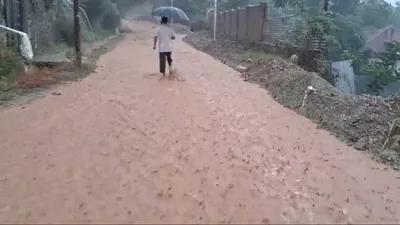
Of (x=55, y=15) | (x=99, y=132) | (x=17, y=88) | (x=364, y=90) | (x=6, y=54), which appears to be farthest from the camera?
(x=55, y=15)

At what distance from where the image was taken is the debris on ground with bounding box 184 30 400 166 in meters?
7.03

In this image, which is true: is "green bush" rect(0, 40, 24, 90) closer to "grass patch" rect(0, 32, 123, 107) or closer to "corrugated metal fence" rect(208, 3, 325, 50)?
"grass patch" rect(0, 32, 123, 107)

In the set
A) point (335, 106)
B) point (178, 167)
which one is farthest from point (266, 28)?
point (178, 167)

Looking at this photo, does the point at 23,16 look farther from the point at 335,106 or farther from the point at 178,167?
the point at 178,167

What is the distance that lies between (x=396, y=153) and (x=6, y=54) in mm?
7994

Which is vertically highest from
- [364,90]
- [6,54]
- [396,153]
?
[6,54]

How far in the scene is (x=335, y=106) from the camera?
841cm

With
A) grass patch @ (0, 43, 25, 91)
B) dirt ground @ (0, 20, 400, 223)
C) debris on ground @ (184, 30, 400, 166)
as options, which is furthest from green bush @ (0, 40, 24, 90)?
debris on ground @ (184, 30, 400, 166)

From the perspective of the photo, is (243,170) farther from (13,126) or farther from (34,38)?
(34,38)

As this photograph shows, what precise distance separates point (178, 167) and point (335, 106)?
4082 millimetres

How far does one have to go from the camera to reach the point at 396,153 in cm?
632

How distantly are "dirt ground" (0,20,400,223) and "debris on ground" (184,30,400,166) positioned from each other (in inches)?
13.3

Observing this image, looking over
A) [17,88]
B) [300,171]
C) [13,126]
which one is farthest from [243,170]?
[17,88]

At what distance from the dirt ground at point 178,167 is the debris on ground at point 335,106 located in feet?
1.11
